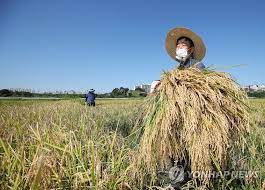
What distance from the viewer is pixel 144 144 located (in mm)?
2980

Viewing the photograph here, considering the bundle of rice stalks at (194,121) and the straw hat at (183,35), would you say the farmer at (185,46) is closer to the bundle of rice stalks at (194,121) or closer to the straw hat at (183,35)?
the straw hat at (183,35)

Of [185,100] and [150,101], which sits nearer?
[185,100]

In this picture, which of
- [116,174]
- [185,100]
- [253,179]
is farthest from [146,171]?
[253,179]

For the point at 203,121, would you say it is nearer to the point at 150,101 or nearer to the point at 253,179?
the point at 150,101

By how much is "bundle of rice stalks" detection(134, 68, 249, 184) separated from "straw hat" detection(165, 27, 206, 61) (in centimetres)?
74

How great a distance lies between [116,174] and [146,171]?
0.28 m

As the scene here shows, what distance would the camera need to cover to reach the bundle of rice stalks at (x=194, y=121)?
287 centimetres

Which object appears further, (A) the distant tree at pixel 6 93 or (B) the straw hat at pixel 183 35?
(A) the distant tree at pixel 6 93

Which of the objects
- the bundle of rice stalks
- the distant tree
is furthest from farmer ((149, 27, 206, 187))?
the distant tree

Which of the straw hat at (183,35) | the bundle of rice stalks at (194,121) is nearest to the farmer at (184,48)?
the straw hat at (183,35)

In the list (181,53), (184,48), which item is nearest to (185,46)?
(184,48)

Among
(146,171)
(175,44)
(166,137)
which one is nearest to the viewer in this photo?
(166,137)

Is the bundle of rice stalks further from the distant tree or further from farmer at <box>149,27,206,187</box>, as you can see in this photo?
the distant tree

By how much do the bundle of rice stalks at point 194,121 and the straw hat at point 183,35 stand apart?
0.74m
